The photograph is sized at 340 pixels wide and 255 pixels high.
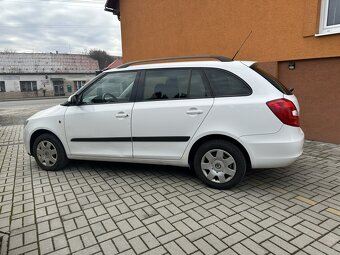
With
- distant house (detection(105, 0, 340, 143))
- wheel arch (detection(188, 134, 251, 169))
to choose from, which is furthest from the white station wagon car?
distant house (detection(105, 0, 340, 143))

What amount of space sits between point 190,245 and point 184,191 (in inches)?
45.7

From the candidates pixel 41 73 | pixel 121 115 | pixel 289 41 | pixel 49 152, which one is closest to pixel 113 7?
pixel 289 41

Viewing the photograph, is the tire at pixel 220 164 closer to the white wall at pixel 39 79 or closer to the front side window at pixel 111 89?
the front side window at pixel 111 89

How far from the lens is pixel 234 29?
6961mm

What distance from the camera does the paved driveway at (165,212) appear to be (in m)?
2.50

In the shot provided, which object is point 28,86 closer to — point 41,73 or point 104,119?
point 41,73

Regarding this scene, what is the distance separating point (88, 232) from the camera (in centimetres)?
273

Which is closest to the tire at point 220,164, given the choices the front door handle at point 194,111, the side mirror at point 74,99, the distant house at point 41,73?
the front door handle at point 194,111

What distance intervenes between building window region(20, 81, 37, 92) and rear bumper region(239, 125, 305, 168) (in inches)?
1605

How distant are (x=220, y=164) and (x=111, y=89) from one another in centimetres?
201

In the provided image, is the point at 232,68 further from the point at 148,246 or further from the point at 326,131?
the point at 326,131

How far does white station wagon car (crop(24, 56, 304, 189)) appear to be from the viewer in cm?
330

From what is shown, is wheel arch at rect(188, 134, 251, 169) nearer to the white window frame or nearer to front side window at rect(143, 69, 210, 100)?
front side window at rect(143, 69, 210, 100)

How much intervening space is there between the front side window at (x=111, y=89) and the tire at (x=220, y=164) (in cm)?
144
